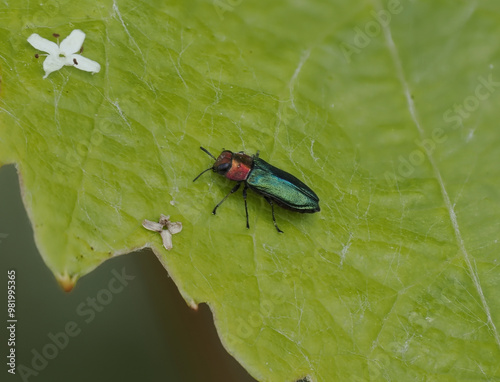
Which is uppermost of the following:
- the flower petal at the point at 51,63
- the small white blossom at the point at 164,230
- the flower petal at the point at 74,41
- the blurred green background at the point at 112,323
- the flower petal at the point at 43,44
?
the flower petal at the point at 74,41

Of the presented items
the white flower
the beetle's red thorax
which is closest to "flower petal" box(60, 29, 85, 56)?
the white flower

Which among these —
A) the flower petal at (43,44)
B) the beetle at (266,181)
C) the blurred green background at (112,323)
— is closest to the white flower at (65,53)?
the flower petal at (43,44)

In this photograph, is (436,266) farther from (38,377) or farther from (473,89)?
(38,377)

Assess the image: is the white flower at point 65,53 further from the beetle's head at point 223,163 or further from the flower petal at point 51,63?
the beetle's head at point 223,163

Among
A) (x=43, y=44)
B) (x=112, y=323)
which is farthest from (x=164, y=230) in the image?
(x=112, y=323)

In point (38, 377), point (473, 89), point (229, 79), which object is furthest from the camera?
Result: point (38, 377)

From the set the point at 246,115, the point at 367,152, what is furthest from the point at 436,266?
the point at 246,115
